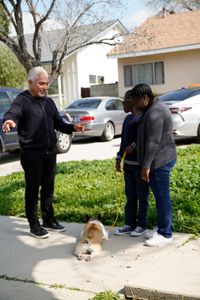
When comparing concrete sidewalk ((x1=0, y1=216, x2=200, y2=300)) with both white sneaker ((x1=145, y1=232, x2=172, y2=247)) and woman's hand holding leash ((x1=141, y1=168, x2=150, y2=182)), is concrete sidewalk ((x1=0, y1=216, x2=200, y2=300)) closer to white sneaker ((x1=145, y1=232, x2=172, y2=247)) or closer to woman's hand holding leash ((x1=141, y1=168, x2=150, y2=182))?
white sneaker ((x1=145, y1=232, x2=172, y2=247))

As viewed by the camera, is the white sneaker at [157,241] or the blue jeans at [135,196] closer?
the white sneaker at [157,241]

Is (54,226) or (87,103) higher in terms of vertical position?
(87,103)

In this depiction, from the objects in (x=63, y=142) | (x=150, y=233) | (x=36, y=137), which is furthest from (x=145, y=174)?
(x=63, y=142)

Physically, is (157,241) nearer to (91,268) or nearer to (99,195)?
(91,268)

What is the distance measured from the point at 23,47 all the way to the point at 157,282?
14.9m

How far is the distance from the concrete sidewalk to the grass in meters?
0.54

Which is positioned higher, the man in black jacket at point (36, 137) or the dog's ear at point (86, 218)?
the man in black jacket at point (36, 137)

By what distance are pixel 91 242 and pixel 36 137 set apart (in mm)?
1343

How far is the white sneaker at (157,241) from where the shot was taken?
17.0ft

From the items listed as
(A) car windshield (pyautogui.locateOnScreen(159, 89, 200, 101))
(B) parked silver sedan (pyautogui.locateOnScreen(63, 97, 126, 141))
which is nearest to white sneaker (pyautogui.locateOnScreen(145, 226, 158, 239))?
(A) car windshield (pyautogui.locateOnScreen(159, 89, 200, 101))

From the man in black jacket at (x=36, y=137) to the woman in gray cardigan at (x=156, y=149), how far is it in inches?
43.6

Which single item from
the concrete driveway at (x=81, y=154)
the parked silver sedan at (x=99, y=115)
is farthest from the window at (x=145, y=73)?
the concrete driveway at (x=81, y=154)

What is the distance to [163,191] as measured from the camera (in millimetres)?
5137

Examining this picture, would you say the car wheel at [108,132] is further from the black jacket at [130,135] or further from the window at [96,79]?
the window at [96,79]
